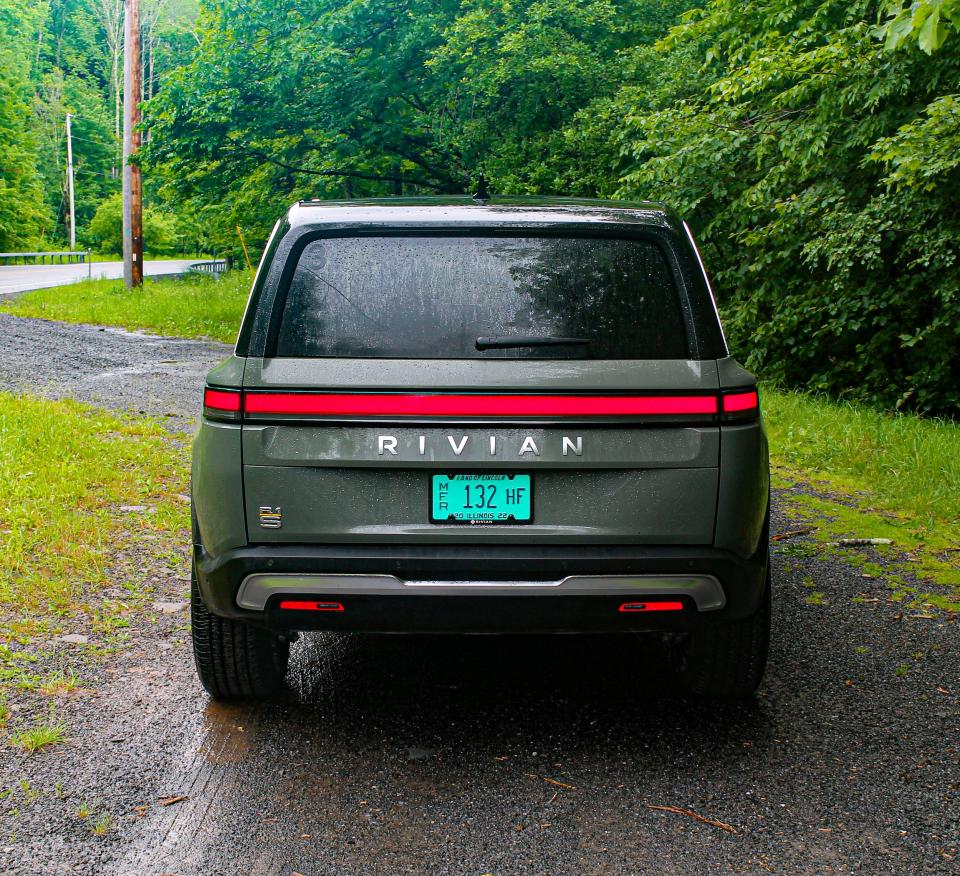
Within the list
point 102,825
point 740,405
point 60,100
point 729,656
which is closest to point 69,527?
point 102,825

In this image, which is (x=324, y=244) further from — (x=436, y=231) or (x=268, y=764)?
(x=268, y=764)

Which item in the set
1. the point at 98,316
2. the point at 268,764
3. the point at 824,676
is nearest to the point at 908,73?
the point at 824,676

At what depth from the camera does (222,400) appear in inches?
140

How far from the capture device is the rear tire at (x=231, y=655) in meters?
3.96

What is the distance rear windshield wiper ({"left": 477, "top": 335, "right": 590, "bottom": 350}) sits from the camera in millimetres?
3500

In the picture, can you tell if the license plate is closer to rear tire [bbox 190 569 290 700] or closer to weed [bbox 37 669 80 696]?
rear tire [bbox 190 569 290 700]

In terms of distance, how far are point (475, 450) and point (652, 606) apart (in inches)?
29.8

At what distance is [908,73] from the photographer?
36.5 feet

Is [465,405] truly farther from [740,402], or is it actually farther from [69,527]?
[69,527]

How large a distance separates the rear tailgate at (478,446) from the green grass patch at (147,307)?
1622 centimetres

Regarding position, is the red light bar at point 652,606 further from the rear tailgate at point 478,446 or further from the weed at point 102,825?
the weed at point 102,825

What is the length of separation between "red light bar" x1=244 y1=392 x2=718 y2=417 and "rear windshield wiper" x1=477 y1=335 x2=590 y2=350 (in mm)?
172

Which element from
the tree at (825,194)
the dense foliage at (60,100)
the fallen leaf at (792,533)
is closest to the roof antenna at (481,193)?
the fallen leaf at (792,533)

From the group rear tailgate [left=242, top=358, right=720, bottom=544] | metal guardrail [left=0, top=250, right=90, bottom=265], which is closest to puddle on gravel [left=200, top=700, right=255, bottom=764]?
rear tailgate [left=242, top=358, right=720, bottom=544]
